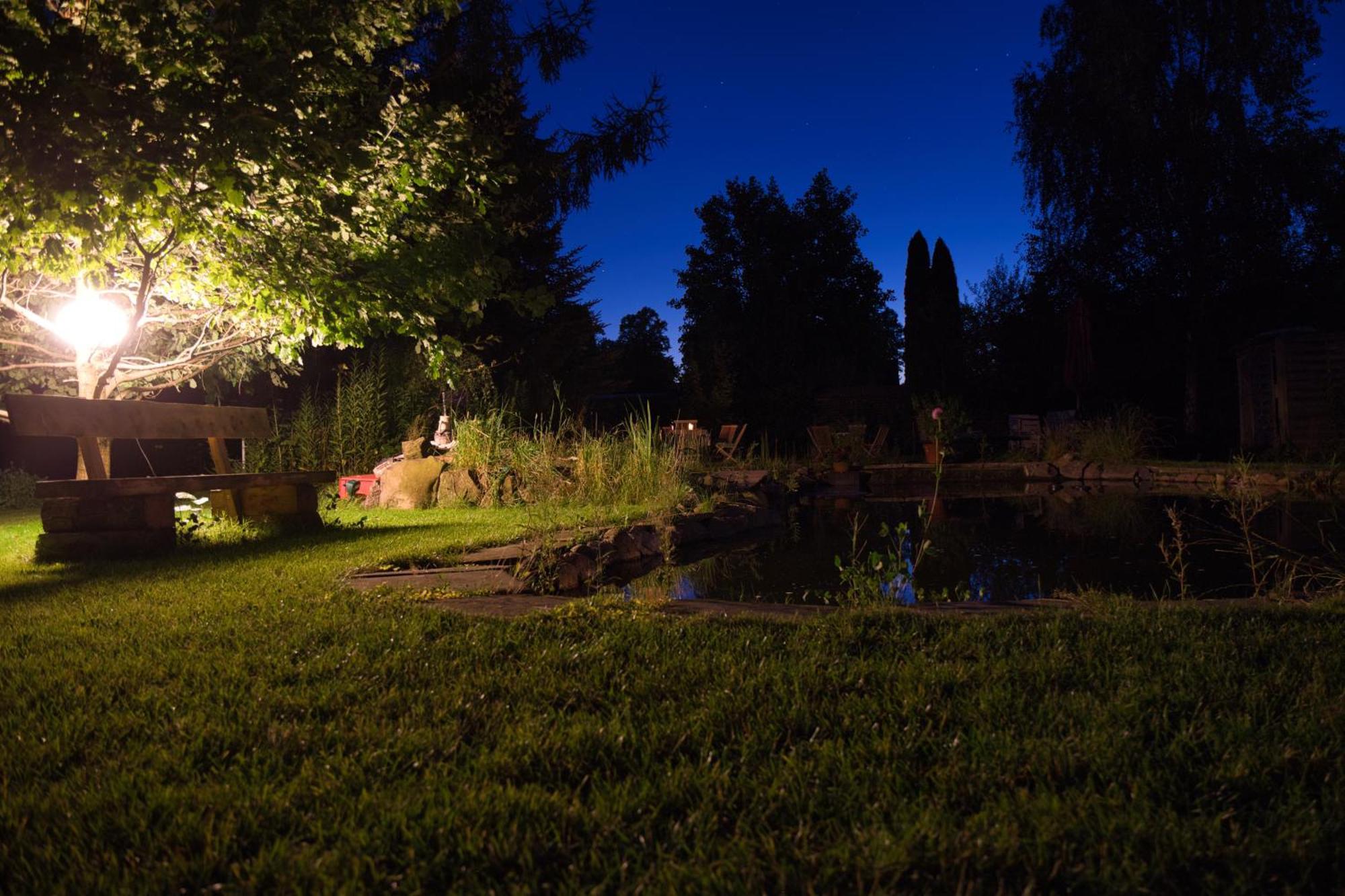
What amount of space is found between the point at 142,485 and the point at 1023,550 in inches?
235

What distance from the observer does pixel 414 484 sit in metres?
7.93

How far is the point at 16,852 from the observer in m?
1.41

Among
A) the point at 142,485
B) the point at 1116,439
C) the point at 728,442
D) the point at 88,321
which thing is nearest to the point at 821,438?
the point at 728,442

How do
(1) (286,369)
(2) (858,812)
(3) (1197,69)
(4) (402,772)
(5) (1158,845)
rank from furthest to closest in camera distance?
1. (3) (1197,69)
2. (1) (286,369)
3. (4) (402,772)
4. (2) (858,812)
5. (5) (1158,845)

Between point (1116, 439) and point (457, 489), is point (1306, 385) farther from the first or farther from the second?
point (457, 489)

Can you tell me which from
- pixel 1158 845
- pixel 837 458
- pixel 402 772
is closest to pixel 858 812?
pixel 1158 845

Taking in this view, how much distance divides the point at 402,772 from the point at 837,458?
38.2 ft

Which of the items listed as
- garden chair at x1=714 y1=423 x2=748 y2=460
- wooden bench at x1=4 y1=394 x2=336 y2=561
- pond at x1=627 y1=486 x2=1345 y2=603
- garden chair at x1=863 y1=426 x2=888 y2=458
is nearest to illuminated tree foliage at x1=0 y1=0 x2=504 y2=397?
wooden bench at x1=4 y1=394 x2=336 y2=561

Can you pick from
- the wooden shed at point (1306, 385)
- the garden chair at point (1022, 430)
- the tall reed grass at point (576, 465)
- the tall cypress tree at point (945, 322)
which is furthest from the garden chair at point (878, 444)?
the tall cypress tree at point (945, 322)

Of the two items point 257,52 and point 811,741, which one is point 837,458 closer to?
point 257,52

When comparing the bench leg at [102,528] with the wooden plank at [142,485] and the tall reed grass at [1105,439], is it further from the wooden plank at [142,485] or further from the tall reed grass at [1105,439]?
the tall reed grass at [1105,439]

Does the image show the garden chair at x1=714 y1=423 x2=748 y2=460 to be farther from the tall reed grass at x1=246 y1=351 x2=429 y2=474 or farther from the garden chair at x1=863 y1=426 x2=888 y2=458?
the tall reed grass at x1=246 y1=351 x2=429 y2=474

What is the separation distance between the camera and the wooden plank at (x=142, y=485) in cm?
441

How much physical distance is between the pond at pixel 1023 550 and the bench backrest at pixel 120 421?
11.3 feet
